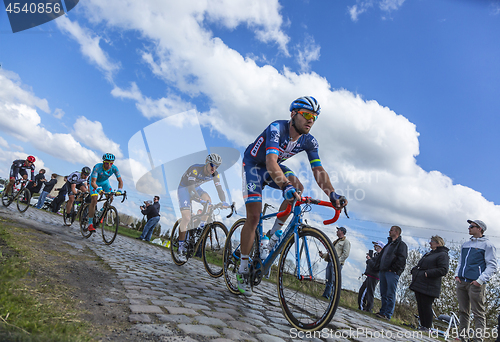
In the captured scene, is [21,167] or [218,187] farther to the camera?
[21,167]

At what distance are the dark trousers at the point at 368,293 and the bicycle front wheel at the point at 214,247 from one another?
462 cm

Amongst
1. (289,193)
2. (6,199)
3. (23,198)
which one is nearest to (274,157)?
(289,193)

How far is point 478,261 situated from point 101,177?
32.3 ft

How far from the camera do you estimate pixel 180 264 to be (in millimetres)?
6625

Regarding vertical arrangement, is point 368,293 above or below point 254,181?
below

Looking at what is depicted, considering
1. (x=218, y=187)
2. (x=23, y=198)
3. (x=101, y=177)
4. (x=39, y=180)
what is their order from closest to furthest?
(x=218, y=187) → (x=101, y=177) → (x=23, y=198) → (x=39, y=180)

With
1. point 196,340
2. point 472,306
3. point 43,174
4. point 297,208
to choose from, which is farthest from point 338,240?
point 43,174

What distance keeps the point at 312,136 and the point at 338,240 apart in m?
5.28

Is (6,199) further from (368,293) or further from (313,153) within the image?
(368,293)

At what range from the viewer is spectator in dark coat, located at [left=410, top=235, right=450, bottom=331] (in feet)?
20.3

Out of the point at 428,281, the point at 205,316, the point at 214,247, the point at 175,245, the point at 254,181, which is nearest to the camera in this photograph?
the point at 205,316

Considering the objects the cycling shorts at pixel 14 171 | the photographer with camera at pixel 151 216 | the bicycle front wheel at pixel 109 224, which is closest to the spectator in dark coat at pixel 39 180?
the cycling shorts at pixel 14 171

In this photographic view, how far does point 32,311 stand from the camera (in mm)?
2002

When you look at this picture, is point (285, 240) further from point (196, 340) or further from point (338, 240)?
point (338, 240)
